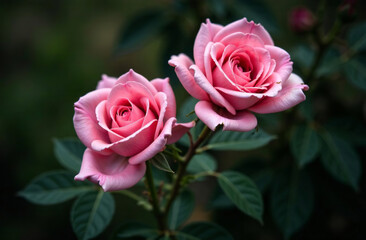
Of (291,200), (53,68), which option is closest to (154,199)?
(291,200)

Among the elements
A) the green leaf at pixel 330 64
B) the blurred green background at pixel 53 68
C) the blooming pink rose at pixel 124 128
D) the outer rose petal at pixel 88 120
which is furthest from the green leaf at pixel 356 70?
the outer rose petal at pixel 88 120

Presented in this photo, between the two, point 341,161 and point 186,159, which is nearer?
point 186,159

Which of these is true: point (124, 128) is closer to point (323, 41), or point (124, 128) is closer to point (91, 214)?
point (91, 214)

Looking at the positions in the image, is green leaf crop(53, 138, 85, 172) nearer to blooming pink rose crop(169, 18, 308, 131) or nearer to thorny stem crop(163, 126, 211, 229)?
thorny stem crop(163, 126, 211, 229)

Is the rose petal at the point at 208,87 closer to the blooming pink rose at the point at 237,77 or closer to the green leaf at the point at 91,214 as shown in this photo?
the blooming pink rose at the point at 237,77

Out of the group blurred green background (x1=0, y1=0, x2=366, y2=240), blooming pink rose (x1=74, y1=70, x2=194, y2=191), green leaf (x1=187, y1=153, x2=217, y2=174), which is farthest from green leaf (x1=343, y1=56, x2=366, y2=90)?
blooming pink rose (x1=74, y1=70, x2=194, y2=191)

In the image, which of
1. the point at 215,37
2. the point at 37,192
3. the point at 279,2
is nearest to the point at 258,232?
the point at 37,192

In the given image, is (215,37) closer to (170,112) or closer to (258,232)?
(170,112)
